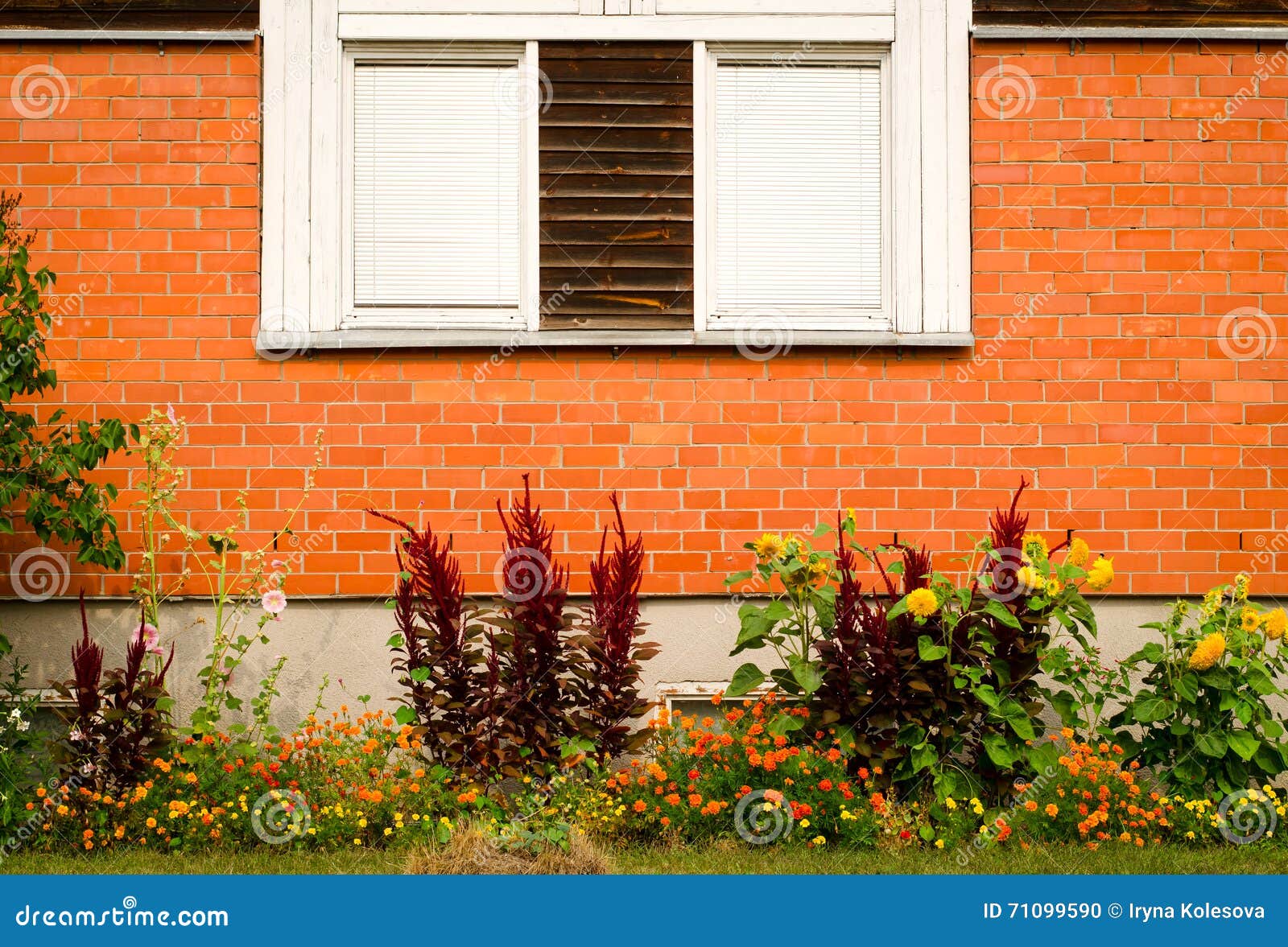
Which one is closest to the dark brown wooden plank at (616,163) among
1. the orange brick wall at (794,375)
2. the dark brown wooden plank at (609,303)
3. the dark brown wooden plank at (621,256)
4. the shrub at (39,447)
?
the dark brown wooden plank at (621,256)

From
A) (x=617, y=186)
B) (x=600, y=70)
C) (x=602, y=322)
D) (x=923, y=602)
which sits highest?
(x=600, y=70)

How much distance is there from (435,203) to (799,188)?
186 centimetres

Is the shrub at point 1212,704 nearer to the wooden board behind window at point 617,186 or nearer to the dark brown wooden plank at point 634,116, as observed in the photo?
the wooden board behind window at point 617,186

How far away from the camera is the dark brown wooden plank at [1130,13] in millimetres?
5691

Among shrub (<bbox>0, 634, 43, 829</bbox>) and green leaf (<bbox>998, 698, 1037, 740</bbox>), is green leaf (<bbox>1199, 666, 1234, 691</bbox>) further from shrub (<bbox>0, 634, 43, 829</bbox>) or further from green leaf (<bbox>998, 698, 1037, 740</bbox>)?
shrub (<bbox>0, 634, 43, 829</bbox>)

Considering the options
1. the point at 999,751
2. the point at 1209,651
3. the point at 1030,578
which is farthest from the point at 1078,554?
the point at 999,751

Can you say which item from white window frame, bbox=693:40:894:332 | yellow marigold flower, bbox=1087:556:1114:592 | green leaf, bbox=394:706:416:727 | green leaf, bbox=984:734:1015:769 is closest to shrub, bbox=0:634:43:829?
green leaf, bbox=394:706:416:727

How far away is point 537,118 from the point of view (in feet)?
18.7

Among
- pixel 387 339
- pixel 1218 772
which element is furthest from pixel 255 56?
pixel 1218 772

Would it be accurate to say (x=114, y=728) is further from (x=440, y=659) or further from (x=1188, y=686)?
(x=1188, y=686)

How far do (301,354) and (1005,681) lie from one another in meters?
3.62

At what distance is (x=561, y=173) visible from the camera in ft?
18.7

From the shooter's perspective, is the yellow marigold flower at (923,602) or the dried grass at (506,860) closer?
the dried grass at (506,860)

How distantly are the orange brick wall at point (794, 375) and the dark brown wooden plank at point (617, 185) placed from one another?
32.7 inches
